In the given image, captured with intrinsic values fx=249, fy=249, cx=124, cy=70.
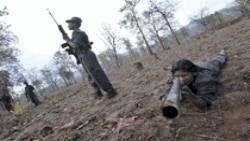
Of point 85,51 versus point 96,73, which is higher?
point 85,51

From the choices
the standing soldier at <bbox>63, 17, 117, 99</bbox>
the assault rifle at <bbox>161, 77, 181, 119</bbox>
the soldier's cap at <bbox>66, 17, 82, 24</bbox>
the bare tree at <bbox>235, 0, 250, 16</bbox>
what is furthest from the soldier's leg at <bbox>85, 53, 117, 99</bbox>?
the bare tree at <bbox>235, 0, 250, 16</bbox>

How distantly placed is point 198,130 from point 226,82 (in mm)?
1490

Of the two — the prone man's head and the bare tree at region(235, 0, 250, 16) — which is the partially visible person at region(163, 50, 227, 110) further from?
the bare tree at region(235, 0, 250, 16)

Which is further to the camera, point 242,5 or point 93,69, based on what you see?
point 242,5

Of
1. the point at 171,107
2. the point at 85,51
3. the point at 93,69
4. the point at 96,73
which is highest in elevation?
the point at 85,51

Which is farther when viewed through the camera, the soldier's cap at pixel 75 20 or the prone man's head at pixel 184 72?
the soldier's cap at pixel 75 20

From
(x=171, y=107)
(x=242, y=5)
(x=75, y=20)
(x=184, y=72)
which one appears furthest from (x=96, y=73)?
(x=242, y=5)

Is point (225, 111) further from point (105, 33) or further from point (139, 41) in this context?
point (139, 41)

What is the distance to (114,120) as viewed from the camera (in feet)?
12.9

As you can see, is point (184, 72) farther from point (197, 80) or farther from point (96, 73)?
point (96, 73)

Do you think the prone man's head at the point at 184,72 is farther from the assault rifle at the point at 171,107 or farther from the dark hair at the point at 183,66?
the assault rifle at the point at 171,107

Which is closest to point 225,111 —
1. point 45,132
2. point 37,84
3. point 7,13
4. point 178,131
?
point 178,131

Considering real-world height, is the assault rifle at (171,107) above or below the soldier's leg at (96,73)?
below

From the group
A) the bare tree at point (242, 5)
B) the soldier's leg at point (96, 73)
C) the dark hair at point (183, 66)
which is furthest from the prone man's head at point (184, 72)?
the bare tree at point (242, 5)
